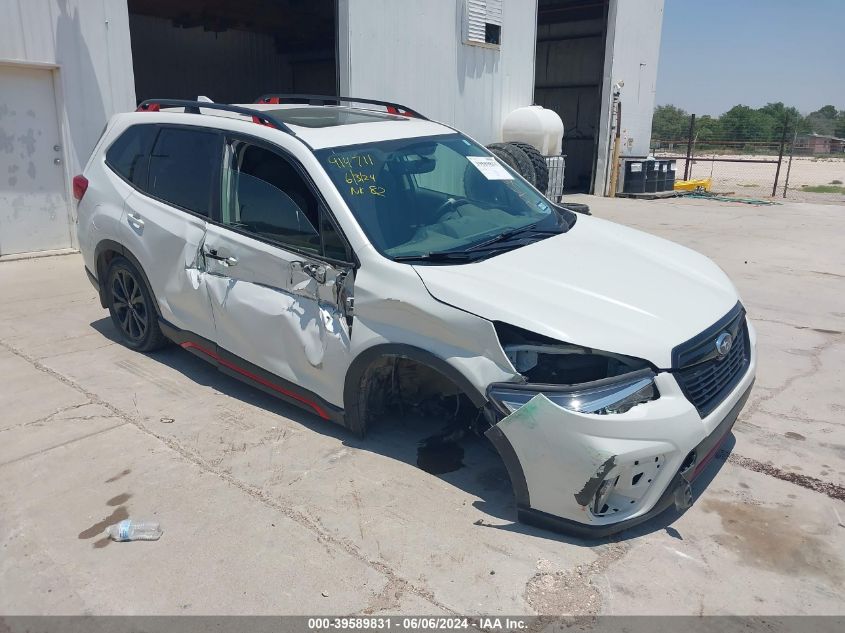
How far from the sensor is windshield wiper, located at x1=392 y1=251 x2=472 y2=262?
11.1ft

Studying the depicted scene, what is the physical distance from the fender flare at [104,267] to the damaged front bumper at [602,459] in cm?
296

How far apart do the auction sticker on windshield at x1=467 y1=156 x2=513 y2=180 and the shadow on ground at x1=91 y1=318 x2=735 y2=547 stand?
1.65m

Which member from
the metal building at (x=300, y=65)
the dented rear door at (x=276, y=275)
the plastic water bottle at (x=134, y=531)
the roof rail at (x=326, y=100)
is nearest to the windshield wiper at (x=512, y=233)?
the dented rear door at (x=276, y=275)

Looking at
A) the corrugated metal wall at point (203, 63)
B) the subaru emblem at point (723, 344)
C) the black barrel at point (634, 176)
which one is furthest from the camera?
the black barrel at point (634, 176)

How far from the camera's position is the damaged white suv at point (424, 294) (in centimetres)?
289

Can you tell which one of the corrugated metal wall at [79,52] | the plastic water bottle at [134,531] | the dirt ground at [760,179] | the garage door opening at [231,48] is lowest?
the dirt ground at [760,179]

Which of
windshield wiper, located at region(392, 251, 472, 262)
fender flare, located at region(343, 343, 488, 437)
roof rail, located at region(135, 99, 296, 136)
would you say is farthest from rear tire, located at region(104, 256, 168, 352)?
windshield wiper, located at region(392, 251, 472, 262)

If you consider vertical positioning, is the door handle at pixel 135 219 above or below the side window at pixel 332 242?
below

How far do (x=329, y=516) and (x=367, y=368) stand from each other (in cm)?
74

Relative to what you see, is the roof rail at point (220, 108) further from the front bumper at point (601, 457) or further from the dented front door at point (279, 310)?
the front bumper at point (601, 457)

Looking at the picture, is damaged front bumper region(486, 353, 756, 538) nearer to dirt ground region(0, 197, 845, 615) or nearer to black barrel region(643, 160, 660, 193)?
dirt ground region(0, 197, 845, 615)

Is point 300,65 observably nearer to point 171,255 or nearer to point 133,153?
point 133,153

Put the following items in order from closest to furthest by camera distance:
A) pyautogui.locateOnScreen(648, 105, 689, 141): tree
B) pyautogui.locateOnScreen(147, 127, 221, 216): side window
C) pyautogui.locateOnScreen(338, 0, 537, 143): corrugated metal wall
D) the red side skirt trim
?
1. the red side skirt trim
2. pyautogui.locateOnScreen(147, 127, 221, 216): side window
3. pyautogui.locateOnScreen(338, 0, 537, 143): corrugated metal wall
4. pyautogui.locateOnScreen(648, 105, 689, 141): tree

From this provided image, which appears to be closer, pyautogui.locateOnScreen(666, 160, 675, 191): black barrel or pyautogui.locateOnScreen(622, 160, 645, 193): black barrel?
pyautogui.locateOnScreen(622, 160, 645, 193): black barrel
